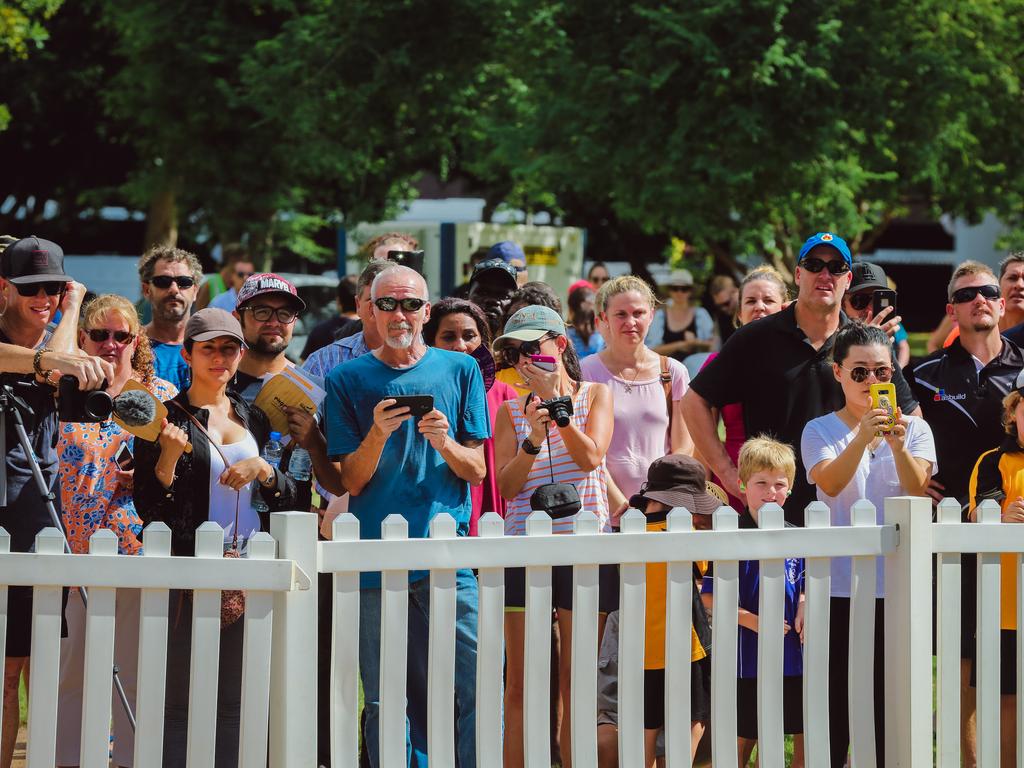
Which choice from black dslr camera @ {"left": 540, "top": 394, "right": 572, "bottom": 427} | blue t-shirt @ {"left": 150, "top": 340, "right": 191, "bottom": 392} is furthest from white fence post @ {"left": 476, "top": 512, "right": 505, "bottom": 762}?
blue t-shirt @ {"left": 150, "top": 340, "right": 191, "bottom": 392}

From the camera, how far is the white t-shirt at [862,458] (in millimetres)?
4926

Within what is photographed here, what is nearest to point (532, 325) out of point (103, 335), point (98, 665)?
point (103, 335)

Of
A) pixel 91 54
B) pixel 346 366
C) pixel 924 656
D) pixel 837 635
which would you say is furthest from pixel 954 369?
pixel 91 54

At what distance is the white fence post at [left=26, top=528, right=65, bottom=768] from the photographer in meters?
3.58

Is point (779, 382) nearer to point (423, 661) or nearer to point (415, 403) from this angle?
point (415, 403)

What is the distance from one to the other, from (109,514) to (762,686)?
2.33 m

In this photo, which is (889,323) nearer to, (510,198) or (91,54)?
(510,198)

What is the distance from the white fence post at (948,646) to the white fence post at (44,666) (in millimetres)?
2335

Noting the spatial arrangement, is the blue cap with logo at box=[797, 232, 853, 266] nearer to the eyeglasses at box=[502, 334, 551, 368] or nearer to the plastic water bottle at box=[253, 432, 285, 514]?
the eyeglasses at box=[502, 334, 551, 368]

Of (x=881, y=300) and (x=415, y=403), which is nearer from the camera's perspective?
(x=415, y=403)

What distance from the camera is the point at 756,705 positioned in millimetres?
4551

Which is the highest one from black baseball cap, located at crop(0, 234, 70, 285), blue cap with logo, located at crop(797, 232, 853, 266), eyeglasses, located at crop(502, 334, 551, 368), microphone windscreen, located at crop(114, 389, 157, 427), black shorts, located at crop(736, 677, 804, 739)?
blue cap with logo, located at crop(797, 232, 853, 266)

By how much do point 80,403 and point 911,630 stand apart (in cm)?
251

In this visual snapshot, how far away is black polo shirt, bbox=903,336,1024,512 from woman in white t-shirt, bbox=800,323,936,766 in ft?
1.81
